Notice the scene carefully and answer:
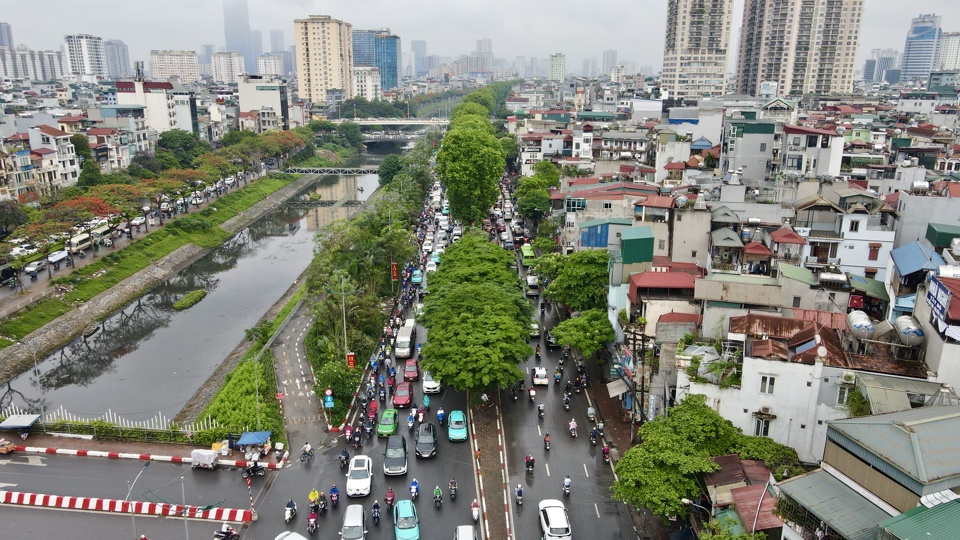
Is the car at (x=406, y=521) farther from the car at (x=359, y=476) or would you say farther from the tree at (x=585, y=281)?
the tree at (x=585, y=281)

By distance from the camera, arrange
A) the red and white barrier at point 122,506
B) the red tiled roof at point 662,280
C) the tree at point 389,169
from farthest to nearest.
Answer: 1. the tree at point 389,169
2. the red tiled roof at point 662,280
3. the red and white barrier at point 122,506

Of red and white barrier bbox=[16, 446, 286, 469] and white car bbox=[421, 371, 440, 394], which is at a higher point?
white car bbox=[421, 371, 440, 394]

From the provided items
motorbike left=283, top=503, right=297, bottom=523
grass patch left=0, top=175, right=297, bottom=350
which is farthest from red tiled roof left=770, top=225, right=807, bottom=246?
grass patch left=0, top=175, right=297, bottom=350

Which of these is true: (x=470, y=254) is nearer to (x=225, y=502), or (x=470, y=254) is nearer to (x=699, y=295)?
(x=699, y=295)

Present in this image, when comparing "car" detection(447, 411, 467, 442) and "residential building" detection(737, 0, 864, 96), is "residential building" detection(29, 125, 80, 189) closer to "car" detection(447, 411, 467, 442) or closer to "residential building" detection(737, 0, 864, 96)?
"car" detection(447, 411, 467, 442)

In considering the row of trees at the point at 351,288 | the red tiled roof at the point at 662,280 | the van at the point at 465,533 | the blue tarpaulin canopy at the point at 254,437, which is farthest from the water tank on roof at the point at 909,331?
the blue tarpaulin canopy at the point at 254,437
